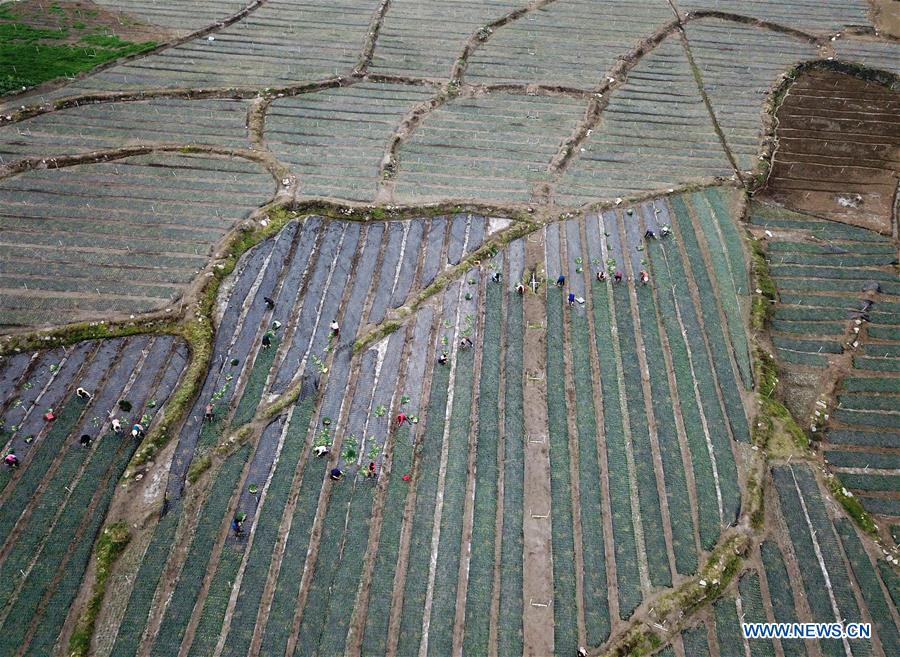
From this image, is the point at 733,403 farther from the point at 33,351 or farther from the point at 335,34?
the point at 335,34

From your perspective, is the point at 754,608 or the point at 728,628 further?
the point at 754,608

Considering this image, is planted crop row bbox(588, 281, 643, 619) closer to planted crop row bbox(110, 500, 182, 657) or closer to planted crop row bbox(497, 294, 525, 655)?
planted crop row bbox(497, 294, 525, 655)

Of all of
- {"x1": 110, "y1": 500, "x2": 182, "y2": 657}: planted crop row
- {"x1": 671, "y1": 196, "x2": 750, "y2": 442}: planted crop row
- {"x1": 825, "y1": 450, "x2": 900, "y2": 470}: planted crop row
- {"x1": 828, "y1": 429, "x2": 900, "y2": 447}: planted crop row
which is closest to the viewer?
{"x1": 110, "y1": 500, "x2": 182, "y2": 657}: planted crop row

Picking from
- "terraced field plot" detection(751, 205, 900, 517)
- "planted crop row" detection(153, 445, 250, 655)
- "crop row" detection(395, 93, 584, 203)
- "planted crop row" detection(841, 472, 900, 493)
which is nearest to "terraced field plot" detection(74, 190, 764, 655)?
"planted crop row" detection(153, 445, 250, 655)

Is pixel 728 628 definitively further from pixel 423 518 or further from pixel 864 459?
pixel 423 518

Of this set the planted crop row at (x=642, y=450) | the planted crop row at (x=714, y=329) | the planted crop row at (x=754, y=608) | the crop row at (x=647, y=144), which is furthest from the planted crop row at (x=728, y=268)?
the planted crop row at (x=754, y=608)

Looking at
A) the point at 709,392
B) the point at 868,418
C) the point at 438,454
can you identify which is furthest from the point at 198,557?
the point at 868,418
